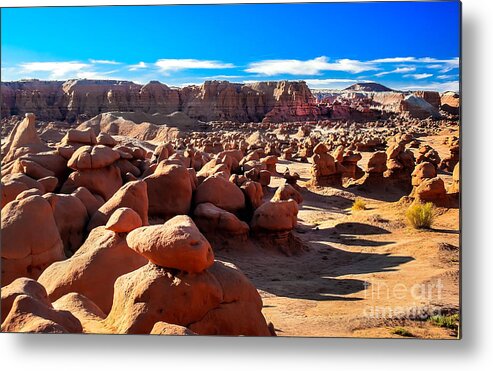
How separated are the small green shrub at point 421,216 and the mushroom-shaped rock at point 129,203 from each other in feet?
19.5

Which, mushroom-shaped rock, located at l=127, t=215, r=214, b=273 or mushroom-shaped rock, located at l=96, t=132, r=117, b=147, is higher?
mushroom-shaped rock, located at l=96, t=132, r=117, b=147

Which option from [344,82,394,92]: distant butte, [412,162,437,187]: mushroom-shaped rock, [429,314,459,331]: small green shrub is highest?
[344,82,394,92]: distant butte

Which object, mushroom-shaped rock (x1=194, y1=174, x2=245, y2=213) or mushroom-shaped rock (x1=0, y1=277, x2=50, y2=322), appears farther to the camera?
mushroom-shaped rock (x1=194, y1=174, x2=245, y2=213)

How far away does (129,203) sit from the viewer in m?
8.55

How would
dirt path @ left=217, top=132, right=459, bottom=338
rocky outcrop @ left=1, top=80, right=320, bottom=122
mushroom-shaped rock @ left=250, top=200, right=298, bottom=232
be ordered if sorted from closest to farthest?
1. dirt path @ left=217, top=132, right=459, bottom=338
2. rocky outcrop @ left=1, top=80, right=320, bottom=122
3. mushroom-shaped rock @ left=250, top=200, right=298, bottom=232

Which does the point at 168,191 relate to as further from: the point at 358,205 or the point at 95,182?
the point at 358,205

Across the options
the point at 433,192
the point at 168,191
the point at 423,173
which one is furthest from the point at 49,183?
the point at 423,173

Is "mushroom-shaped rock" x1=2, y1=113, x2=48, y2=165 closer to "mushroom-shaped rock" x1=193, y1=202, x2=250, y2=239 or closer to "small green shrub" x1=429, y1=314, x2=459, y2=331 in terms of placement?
"mushroom-shaped rock" x1=193, y1=202, x2=250, y2=239

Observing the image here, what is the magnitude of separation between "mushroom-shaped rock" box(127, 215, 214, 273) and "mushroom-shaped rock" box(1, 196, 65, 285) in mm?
2140

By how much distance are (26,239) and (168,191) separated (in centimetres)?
426

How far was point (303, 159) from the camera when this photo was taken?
26422 mm

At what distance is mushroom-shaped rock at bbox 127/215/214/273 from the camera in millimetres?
5363

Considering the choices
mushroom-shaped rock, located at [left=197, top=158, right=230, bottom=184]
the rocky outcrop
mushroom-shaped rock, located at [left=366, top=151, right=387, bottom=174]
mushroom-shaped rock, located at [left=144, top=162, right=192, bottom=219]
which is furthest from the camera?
mushroom-shaped rock, located at [left=366, top=151, right=387, bottom=174]

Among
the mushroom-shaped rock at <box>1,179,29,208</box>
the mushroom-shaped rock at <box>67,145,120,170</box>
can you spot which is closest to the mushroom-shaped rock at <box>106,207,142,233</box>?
the mushroom-shaped rock at <box>1,179,29,208</box>
